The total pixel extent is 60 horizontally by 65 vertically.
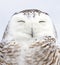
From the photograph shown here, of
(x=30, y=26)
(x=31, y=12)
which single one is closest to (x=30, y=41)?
(x=30, y=26)

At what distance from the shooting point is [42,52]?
6.87 meters

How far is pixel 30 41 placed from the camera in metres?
7.03

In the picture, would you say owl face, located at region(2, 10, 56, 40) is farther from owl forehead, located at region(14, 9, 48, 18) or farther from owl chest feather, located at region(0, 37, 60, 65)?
owl chest feather, located at region(0, 37, 60, 65)

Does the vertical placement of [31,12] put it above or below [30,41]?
above

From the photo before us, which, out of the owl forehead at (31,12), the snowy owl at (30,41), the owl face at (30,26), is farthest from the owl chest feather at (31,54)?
the owl forehead at (31,12)

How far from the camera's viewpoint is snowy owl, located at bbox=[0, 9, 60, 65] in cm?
684

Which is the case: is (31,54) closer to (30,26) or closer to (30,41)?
(30,41)

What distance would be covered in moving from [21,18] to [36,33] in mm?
264

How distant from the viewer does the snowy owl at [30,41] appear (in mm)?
6840

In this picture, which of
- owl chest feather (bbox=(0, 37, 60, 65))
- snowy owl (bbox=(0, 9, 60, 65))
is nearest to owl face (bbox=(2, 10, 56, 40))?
snowy owl (bbox=(0, 9, 60, 65))

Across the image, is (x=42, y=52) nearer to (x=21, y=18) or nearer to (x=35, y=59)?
(x=35, y=59)

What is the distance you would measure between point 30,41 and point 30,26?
0.19 m

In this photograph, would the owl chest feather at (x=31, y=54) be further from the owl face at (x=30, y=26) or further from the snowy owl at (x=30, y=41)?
the owl face at (x=30, y=26)

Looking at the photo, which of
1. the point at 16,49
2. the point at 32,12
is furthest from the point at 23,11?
the point at 16,49
